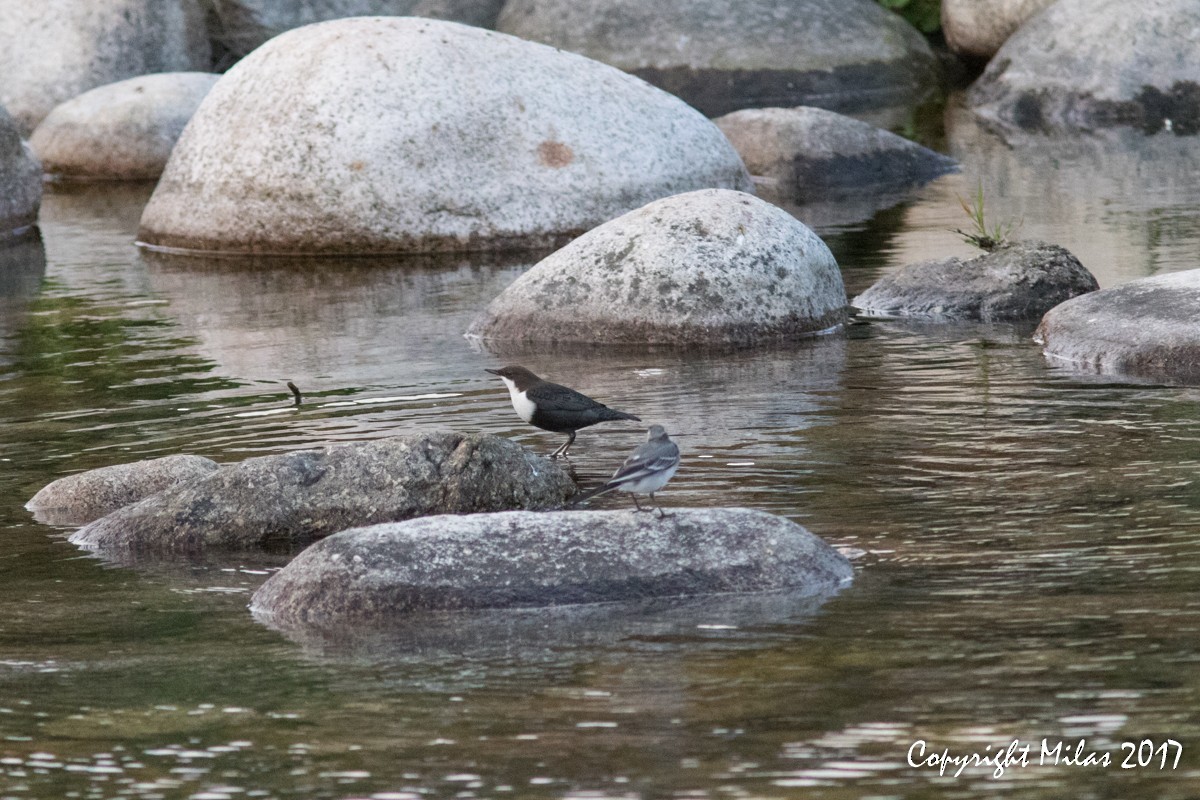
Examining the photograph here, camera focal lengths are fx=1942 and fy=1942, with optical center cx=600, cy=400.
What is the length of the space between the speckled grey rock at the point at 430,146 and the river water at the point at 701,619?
382 cm

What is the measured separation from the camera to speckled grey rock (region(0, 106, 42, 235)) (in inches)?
714

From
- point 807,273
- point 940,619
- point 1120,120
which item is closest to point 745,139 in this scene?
point 1120,120

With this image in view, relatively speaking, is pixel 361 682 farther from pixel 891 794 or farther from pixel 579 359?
pixel 579 359

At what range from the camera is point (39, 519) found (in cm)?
774

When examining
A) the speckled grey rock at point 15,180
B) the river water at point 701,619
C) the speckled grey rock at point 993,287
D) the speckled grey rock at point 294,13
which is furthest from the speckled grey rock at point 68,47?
the speckled grey rock at point 993,287

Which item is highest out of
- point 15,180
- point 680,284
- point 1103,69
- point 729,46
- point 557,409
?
point 729,46

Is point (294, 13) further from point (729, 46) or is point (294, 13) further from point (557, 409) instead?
point (557, 409)

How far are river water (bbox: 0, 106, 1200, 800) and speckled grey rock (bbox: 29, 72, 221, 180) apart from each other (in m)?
10.7

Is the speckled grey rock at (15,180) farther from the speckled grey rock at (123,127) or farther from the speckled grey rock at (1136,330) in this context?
the speckled grey rock at (1136,330)

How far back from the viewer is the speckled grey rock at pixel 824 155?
19.2 metres

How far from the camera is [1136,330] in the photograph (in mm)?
9812

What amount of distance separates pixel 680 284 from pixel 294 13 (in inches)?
668
